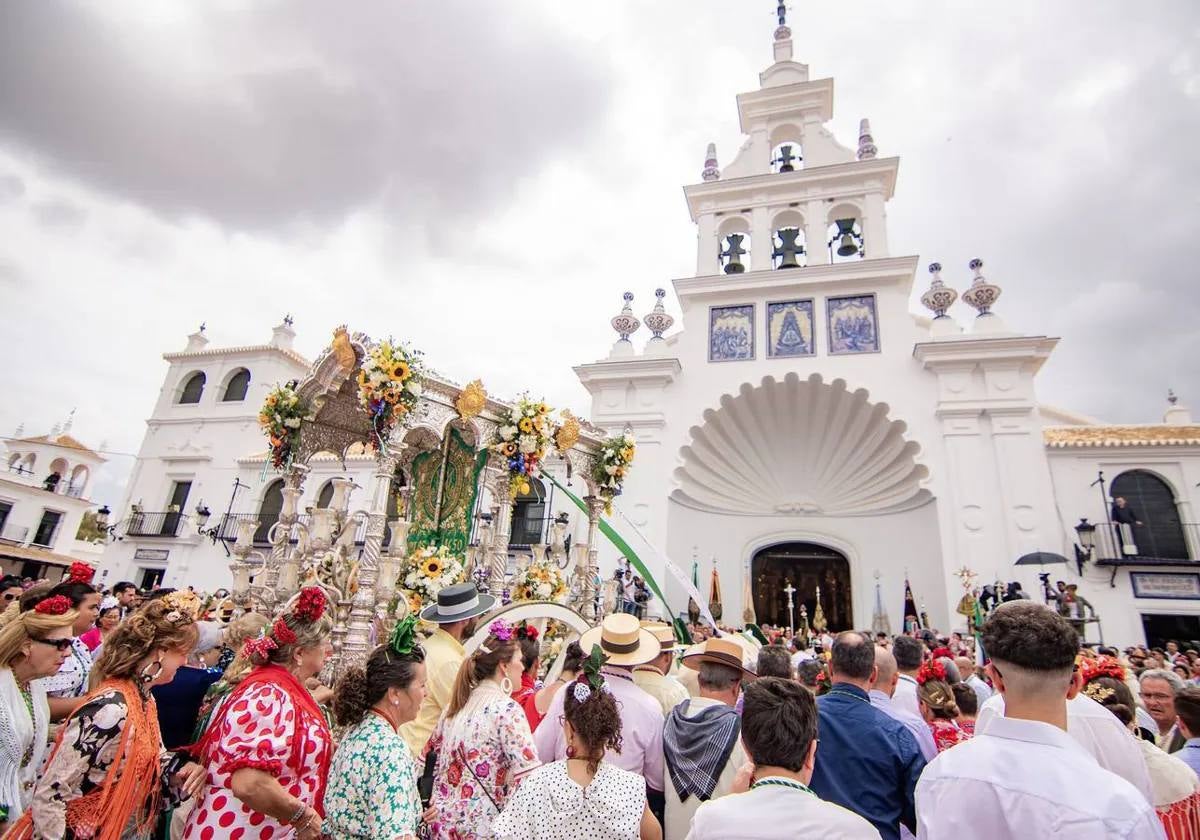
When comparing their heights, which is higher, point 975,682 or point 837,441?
point 837,441

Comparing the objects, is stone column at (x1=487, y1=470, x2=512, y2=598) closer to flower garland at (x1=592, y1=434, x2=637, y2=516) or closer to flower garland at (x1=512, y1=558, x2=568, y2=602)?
flower garland at (x1=512, y1=558, x2=568, y2=602)

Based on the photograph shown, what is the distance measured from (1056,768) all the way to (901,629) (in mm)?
12906

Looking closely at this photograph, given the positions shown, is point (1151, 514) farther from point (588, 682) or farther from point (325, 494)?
point (325, 494)

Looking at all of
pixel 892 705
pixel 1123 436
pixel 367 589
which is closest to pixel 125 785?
pixel 892 705

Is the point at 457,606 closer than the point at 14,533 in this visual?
Yes

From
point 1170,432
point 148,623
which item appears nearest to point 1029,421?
point 1170,432

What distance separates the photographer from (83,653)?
10.9 ft

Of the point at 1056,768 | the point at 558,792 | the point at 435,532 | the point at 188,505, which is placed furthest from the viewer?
the point at 188,505

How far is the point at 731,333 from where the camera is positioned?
48.4 ft

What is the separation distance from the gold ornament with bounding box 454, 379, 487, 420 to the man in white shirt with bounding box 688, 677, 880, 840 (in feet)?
17.9

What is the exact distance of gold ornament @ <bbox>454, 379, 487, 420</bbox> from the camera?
22.0ft

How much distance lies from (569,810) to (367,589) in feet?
13.7

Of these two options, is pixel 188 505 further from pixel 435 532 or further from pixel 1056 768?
pixel 1056 768

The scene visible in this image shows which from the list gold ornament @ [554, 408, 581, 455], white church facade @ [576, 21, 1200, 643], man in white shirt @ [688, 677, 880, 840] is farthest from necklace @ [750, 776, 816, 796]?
white church facade @ [576, 21, 1200, 643]
